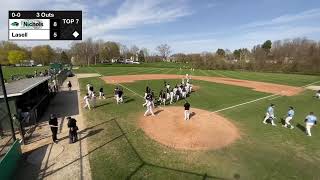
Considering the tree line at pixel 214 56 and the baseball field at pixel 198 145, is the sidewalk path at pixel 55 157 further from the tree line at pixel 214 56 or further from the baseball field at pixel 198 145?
the tree line at pixel 214 56

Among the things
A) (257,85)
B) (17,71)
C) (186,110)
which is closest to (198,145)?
(186,110)

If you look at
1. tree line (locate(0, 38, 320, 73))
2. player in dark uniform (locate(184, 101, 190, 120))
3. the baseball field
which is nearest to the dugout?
the baseball field

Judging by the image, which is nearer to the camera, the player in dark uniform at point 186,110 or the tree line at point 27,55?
the player in dark uniform at point 186,110

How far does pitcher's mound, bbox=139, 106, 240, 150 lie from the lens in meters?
14.7

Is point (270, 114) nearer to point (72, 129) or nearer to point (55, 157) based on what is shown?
point (72, 129)

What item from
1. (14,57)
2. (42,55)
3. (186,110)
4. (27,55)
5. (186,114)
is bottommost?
(186,114)

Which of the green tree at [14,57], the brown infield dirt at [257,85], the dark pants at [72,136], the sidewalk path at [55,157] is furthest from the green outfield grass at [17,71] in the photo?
the dark pants at [72,136]

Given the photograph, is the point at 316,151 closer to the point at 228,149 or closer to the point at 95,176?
the point at 228,149

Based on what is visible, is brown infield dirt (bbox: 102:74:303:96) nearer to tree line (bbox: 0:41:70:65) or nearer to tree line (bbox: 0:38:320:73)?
tree line (bbox: 0:38:320:73)

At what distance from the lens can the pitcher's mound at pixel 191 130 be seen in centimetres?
1472

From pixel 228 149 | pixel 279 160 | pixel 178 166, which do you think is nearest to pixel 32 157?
pixel 178 166
